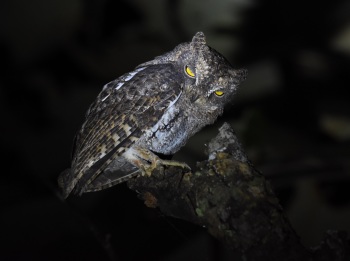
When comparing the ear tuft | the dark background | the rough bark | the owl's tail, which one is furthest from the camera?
the dark background

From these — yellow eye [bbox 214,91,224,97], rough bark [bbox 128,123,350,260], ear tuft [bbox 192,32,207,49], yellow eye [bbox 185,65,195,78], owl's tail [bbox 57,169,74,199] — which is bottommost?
rough bark [bbox 128,123,350,260]

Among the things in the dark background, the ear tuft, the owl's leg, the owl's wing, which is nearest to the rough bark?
the owl's leg

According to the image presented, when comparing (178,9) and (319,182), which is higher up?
(178,9)

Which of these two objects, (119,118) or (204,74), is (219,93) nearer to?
(204,74)

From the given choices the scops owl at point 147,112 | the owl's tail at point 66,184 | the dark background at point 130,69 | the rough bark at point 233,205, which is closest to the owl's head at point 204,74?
the scops owl at point 147,112

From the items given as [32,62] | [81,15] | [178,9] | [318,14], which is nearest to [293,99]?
[318,14]

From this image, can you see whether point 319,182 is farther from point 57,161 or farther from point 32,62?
point 32,62

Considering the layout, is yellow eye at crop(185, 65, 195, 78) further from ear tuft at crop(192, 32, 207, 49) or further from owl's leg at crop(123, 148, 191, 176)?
owl's leg at crop(123, 148, 191, 176)
